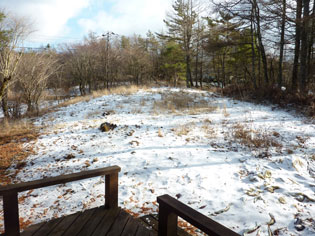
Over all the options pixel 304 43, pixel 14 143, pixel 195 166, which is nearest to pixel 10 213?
pixel 195 166

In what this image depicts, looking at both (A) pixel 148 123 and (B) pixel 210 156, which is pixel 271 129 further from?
(A) pixel 148 123

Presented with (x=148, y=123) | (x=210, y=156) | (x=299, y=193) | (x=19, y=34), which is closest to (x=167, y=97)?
(x=148, y=123)

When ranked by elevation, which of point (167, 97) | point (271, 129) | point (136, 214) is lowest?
point (136, 214)

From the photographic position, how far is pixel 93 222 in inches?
94.5

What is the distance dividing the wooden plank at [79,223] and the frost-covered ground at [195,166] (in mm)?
861

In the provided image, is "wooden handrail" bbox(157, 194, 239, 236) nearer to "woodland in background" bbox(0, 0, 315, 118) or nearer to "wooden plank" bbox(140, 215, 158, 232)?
"wooden plank" bbox(140, 215, 158, 232)

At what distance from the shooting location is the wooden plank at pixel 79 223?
2228 mm

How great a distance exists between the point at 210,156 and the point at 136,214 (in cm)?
260

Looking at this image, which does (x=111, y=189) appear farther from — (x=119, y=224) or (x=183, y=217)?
(x=183, y=217)

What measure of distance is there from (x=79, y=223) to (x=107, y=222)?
1.15ft

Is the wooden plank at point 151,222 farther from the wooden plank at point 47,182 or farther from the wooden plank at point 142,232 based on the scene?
the wooden plank at point 47,182

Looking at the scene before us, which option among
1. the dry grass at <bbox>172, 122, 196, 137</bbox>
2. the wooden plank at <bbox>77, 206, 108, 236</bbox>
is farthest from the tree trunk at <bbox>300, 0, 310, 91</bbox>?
Answer: the wooden plank at <bbox>77, 206, 108, 236</bbox>

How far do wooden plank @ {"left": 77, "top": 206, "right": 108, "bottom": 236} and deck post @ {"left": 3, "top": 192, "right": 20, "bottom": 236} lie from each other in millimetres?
685

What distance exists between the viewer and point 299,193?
3.35m
